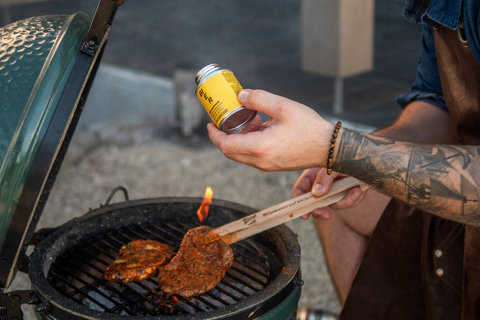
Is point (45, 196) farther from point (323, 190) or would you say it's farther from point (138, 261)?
point (323, 190)

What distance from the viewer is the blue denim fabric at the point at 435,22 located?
4.75 feet

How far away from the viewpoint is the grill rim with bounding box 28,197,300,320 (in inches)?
48.0

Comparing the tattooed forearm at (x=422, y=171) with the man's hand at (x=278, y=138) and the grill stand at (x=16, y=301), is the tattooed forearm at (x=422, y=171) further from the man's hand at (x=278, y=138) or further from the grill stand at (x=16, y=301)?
the grill stand at (x=16, y=301)

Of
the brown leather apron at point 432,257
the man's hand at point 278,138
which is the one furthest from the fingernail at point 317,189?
the brown leather apron at point 432,257

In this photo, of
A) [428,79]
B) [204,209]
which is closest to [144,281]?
[204,209]

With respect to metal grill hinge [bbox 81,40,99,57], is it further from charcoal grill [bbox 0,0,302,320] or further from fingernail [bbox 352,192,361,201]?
fingernail [bbox 352,192,361,201]

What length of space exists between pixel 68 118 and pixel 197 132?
3.18 metres

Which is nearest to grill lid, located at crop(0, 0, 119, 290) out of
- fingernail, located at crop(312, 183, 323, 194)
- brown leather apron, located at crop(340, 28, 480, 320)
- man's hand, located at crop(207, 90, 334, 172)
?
man's hand, located at crop(207, 90, 334, 172)

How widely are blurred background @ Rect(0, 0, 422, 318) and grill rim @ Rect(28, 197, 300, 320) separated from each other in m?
1.21

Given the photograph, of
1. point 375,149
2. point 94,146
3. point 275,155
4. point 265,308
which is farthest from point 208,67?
point 94,146

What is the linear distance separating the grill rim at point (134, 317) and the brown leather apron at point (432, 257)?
506mm

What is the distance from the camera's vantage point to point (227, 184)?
3.78 m

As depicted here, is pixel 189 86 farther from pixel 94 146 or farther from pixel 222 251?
pixel 222 251

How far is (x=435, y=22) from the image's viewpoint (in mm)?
1616
